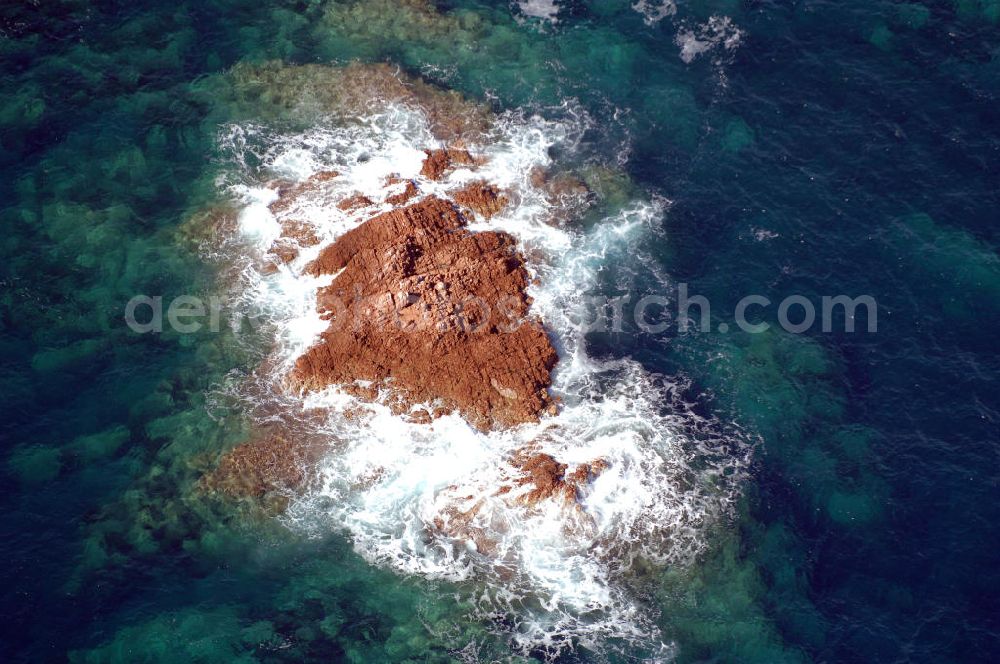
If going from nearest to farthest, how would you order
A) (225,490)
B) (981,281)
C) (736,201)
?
(225,490) → (981,281) → (736,201)

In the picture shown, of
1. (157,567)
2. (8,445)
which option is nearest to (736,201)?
(157,567)

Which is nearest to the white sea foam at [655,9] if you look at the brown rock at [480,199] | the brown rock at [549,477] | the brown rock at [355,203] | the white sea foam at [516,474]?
the white sea foam at [516,474]

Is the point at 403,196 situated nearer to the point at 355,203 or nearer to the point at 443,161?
the point at 355,203

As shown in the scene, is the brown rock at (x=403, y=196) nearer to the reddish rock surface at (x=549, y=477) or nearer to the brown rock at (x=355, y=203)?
the brown rock at (x=355, y=203)

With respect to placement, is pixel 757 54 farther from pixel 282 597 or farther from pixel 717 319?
pixel 282 597

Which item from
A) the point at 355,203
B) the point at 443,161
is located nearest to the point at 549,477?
the point at 355,203

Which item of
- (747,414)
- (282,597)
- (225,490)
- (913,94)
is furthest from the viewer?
(913,94)
